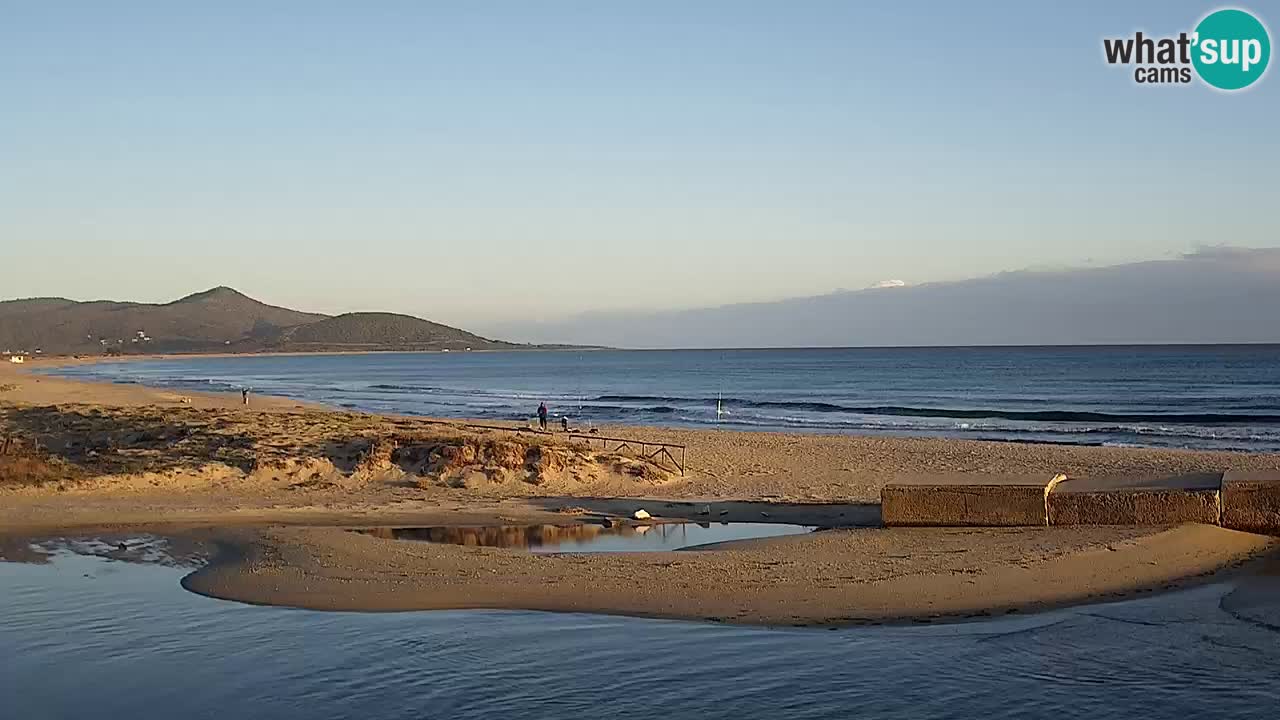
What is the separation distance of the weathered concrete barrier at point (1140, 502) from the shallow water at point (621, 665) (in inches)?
94.4

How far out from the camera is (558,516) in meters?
17.2

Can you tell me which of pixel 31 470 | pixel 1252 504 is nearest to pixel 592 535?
pixel 1252 504

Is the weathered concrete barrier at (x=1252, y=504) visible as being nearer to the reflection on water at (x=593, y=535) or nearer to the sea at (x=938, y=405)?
the reflection on water at (x=593, y=535)

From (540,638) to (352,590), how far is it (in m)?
2.90

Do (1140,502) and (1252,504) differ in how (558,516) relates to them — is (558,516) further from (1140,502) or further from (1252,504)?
(1252,504)

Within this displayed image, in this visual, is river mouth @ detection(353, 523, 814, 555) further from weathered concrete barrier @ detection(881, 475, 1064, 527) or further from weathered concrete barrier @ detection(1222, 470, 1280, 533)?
weathered concrete barrier @ detection(1222, 470, 1280, 533)

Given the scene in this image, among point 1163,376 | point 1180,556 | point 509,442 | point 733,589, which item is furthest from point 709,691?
point 1163,376

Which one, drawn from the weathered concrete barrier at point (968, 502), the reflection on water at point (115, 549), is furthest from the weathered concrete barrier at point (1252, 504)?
the reflection on water at point (115, 549)

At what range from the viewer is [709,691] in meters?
7.55

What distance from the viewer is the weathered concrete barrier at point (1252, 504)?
40.3 feet

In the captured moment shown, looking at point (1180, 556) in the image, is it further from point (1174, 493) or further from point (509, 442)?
point (509, 442)

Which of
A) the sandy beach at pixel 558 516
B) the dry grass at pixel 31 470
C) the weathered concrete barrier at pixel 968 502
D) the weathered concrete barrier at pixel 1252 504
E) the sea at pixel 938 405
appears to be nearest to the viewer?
the sandy beach at pixel 558 516

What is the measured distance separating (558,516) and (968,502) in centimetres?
611

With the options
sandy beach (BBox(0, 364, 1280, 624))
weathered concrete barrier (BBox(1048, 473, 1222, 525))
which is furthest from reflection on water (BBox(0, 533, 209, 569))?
weathered concrete barrier (BBox(1048, 473, 1222, 525))
